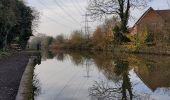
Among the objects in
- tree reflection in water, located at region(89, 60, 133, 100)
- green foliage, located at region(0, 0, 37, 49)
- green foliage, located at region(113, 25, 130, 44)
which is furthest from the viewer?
green foliage, located at region(113, 25, 130, 44)

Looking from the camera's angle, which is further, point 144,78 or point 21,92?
point 144,78

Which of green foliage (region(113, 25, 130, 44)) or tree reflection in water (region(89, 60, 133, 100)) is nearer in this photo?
tree reflection in water (region(89, 60, 133, 100))

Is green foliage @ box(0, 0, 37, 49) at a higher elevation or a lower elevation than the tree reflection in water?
higher

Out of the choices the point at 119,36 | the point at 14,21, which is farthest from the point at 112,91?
the point at 119,36

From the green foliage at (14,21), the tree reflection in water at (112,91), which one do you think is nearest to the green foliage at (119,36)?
the green foliage at (14,21)

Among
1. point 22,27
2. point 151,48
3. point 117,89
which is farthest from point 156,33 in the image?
point 117,89

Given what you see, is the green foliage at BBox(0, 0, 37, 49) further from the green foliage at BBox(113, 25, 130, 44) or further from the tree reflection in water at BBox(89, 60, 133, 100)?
the tree reflection in water at BBox(89, 60, 133, 100)

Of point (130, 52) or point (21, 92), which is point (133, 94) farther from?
point (130, 52)

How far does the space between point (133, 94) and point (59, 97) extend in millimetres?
2875

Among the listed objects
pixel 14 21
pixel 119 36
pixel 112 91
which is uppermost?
pixel 14 21

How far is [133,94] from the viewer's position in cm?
1435

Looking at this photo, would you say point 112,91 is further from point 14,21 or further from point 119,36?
point 119,36

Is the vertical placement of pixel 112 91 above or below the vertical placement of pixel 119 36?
below

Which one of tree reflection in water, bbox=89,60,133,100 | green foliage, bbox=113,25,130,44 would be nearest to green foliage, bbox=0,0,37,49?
green foliage, bbox=113,25,130,44
